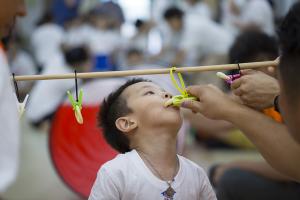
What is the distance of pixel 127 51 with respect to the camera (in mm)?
6137

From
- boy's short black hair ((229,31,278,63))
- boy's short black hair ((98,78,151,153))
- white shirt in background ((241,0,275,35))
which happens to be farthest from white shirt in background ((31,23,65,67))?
boy's short black hair ((98,78,151,153))

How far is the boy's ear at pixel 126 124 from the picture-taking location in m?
1.69

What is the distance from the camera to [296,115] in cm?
125

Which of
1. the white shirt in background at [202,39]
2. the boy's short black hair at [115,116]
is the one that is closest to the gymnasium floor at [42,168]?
the white shirt in background at [202,39]

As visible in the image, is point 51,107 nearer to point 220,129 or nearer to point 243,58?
point 220,129

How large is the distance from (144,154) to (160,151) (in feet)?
0.15

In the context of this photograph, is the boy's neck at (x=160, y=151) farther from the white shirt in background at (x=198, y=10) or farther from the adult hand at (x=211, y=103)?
the white shirt in background at (x=198, y=10)

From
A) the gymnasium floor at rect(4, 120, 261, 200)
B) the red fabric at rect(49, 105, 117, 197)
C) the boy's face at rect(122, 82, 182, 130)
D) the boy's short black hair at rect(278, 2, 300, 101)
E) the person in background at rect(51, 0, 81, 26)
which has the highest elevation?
the person in background at rect(51, 0, 81, 26)

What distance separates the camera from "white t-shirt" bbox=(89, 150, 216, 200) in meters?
1.55

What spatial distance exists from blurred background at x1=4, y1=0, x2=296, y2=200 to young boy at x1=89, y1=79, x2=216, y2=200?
2.78 feet

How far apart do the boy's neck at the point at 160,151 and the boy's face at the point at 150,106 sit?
0.03 m

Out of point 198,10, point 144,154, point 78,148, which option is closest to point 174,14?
point 198,10

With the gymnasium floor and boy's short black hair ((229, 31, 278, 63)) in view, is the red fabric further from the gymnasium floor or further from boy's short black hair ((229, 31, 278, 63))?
boy's short black hair ((229, 31, 278, 63))

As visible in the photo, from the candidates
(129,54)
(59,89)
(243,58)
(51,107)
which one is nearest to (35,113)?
(51,107)
